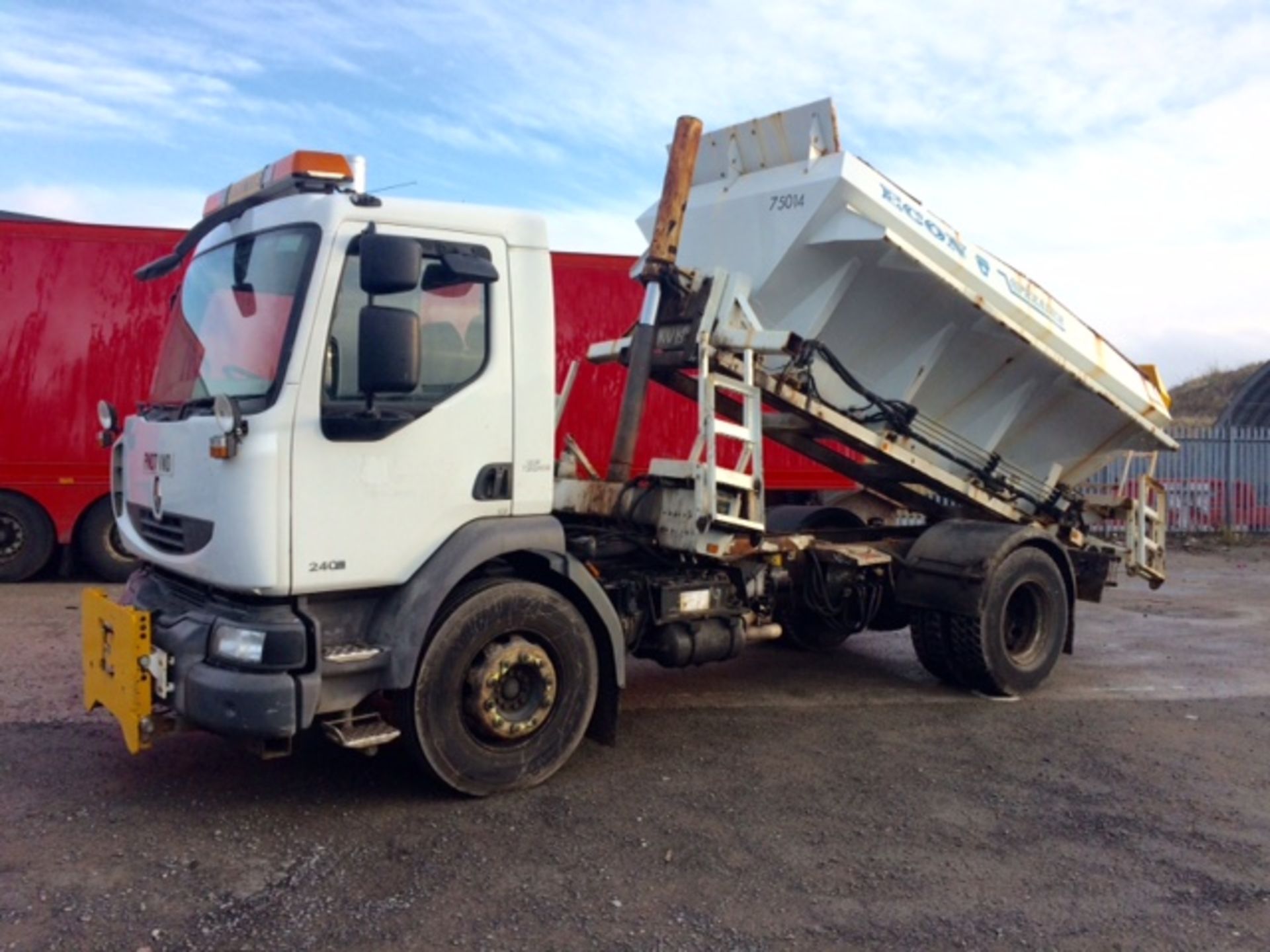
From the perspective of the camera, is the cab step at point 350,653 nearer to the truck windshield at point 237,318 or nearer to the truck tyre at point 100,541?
the truck windshield at point 237,318

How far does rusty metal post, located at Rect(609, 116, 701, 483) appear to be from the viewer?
20.6 feet

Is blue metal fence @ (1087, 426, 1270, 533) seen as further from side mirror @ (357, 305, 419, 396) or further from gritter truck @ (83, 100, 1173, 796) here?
side mirror @ (357, 305, 419, 396)

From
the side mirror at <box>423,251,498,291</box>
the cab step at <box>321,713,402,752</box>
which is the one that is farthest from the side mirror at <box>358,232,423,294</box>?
the cab step at <box>321,713,402,752</box>

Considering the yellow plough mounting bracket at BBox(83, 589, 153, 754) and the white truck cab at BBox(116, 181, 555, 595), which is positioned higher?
the white truck cab at BBox(116, 181, 555, 595)

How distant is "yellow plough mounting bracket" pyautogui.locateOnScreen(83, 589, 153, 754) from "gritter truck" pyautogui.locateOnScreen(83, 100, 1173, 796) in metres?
0.02

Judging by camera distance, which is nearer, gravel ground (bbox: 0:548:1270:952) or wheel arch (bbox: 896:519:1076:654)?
gravel ground (bbox: 0:548:1270:952)

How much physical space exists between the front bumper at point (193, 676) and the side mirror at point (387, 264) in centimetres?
134

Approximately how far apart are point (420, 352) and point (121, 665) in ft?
5.92

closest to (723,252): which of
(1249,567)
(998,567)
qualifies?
(998,567)

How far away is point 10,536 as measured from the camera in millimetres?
10391

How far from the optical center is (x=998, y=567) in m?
6.79

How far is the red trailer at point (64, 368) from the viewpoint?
33.7 feet

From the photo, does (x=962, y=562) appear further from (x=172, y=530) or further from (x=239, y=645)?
(x=172, y=530)

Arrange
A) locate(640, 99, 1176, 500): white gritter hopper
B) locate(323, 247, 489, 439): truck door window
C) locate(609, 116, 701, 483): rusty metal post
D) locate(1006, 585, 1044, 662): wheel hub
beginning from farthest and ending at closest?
locate(1006, 585, 1044, 662): wheel hub, locate(640, 99, 1176, 500): white gritter hopper, locate(609, 116, 701, 483): rusty metal post, locate(323, 247, 489, 439): truck door window
